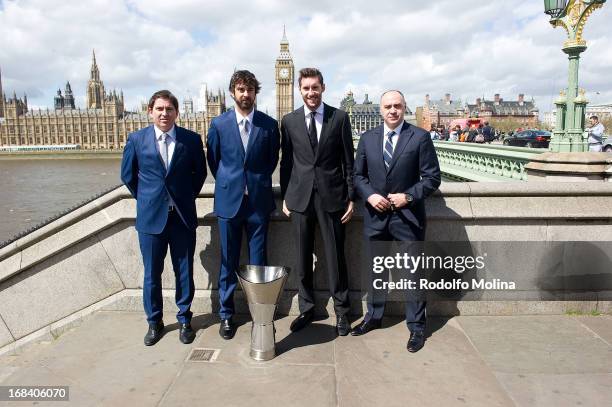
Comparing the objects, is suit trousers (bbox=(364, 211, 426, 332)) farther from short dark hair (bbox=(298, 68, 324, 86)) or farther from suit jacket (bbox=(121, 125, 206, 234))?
suit jacket (bbox=(121, 125, 206, 234))

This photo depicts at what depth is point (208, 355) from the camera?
3369mm

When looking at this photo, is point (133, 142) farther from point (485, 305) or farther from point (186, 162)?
point (485, 305)

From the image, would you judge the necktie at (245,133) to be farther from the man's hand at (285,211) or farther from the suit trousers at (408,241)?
the suit trousers at (408,241)

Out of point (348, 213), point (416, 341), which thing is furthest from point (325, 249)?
point (416, 341)

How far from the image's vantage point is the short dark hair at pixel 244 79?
3.51 metres

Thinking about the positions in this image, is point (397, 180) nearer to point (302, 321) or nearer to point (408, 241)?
point (408, 241)

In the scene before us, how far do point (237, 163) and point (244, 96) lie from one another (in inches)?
20.0

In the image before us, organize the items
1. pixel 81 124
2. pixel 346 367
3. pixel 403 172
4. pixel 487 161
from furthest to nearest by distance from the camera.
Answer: pixel 81 124 → pixel 487 161 → pixel 403 172 → pixel 346 367

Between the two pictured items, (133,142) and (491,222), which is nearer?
(133,142)

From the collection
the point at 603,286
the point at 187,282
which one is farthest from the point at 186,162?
the point at 603,286

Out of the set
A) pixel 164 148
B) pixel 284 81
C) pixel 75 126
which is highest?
pixel 284 81

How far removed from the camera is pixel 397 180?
359 centimetres

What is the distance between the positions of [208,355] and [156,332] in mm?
547

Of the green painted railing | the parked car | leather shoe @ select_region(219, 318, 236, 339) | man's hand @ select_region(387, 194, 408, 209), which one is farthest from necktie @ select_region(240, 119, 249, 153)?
the parked car
